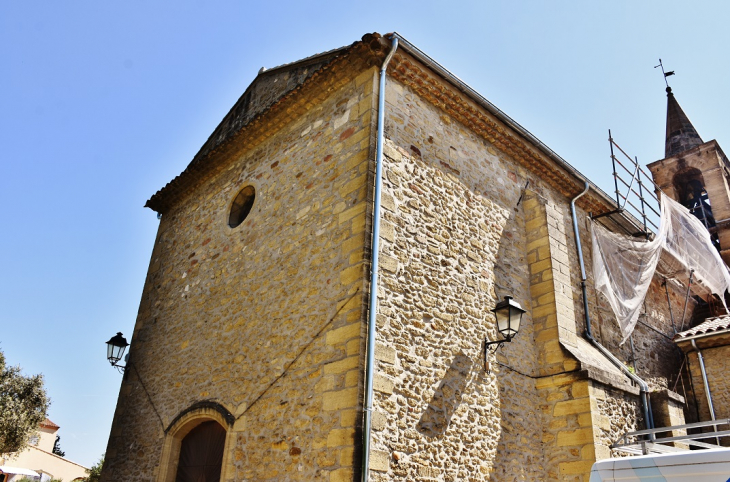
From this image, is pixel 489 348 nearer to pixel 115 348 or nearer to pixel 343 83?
pixel 343 83

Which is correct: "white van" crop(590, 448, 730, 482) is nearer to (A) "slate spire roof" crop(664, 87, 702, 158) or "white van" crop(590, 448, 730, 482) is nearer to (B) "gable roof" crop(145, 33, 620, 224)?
(B) "gable roof" crop(145, 33, 620, 224)

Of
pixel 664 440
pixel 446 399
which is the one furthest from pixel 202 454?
pixel 664 440

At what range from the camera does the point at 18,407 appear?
1752cm

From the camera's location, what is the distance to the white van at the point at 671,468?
11.9 ft

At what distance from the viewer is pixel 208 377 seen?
7.71 meters

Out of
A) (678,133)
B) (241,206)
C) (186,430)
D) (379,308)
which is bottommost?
(186,430)

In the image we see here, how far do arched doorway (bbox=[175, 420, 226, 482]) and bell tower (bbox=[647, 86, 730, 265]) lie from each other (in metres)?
12.7

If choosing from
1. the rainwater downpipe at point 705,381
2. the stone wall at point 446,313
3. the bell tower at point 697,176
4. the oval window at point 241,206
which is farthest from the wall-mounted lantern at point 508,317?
the bell tower at point 697,176

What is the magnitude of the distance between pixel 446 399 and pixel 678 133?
45.6 feet

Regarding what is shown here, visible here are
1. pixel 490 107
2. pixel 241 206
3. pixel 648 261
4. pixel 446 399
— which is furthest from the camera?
pixel 648 261

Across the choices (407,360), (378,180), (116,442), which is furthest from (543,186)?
(116,442)

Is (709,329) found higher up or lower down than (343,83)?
lower down

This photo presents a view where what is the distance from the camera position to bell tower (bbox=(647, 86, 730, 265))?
46.6 ft

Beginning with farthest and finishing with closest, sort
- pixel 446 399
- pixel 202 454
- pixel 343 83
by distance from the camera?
pixel 343 83 → pixel 202 454 → pixel 446 399
